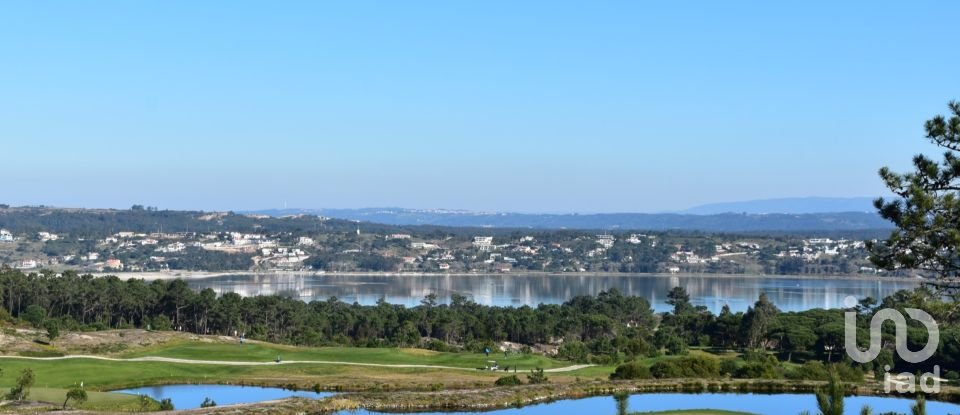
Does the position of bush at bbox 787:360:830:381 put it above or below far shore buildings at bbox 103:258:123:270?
above

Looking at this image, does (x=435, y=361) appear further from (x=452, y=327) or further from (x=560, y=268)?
(x=560, y=268)

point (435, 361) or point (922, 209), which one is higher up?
point (922, 209)

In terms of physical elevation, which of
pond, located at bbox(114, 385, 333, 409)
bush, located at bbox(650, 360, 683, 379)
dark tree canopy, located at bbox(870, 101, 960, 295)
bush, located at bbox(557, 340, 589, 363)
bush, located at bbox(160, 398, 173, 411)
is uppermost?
dark tree canopy, located at bbox(870, 101, 960, 295)

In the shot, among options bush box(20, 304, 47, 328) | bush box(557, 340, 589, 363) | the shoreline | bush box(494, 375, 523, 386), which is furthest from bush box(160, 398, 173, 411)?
the shoreline

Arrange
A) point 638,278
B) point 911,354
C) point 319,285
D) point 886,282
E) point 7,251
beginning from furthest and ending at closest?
1. point 7,251
2. point 638,278
3. point 886,282
4. point 319,285
5. point 911,354

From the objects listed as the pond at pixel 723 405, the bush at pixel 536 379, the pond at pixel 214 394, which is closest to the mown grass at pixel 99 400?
the pond at pixel 214 394

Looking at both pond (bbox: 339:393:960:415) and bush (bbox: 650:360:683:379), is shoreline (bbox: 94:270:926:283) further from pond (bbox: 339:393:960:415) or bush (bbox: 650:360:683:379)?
pond (bbox: 339:393:960:415)

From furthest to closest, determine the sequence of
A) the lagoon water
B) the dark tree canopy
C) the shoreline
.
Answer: the shoreline < the lagoon water < the dark tree canopy

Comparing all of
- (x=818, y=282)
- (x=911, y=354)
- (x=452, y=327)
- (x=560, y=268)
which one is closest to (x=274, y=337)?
(x=452, y=327)
